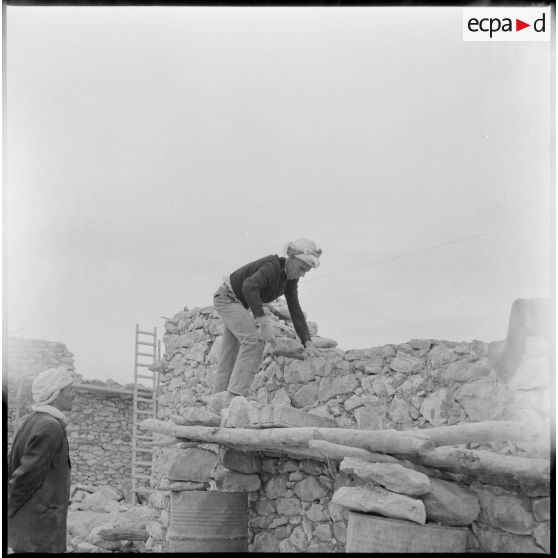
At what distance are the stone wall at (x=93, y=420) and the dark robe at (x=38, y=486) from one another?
34.4ft

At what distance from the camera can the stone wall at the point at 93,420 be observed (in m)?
14.3

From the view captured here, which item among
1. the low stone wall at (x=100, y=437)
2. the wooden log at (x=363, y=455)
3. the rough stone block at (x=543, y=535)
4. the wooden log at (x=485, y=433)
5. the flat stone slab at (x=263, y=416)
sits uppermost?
the wooden log at (x=485, y=433)

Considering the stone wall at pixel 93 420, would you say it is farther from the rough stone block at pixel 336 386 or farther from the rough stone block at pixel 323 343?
the rough stone block at pixel 336 386

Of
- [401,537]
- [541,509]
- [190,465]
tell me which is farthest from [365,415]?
[541,509]

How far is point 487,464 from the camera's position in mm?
3379

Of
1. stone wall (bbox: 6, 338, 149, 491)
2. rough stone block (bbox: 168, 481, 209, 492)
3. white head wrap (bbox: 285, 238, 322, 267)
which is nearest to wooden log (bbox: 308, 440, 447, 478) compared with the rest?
rough stone block (bbox: 168, 481, 209, 492)

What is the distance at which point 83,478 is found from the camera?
47.0ft

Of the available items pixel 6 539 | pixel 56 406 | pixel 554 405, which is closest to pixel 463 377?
pixel 554 405

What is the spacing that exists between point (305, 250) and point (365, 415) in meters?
1.49

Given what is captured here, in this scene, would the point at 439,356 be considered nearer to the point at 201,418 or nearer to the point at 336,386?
the point at 336,386

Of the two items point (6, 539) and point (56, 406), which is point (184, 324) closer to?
A: point (56, 406)

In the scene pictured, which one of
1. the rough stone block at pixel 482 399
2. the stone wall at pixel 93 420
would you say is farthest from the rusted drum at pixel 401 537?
the stone wall at pixel 93 420

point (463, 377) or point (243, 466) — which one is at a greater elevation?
point (463, 377)

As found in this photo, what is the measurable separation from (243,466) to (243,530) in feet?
1.63
